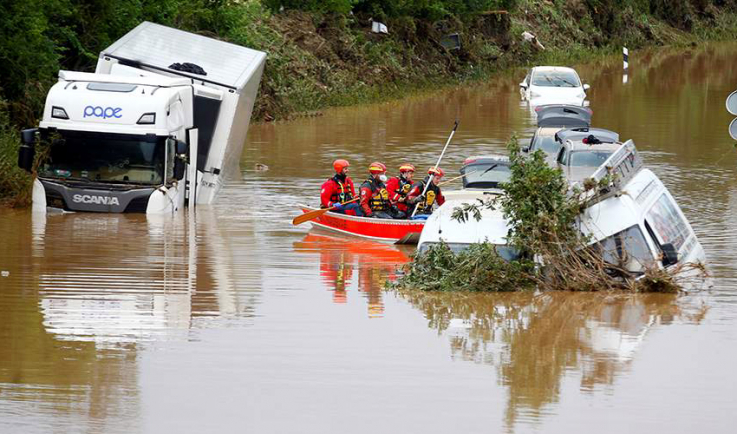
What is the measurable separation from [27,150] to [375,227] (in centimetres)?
591

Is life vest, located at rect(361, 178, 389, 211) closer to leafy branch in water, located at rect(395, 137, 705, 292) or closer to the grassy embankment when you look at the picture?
leafy branch in water, located at rect(395, 137, 705, 292)

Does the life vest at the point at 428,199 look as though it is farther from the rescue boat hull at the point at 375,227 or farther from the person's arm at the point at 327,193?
the person's arm at the point at 327,193

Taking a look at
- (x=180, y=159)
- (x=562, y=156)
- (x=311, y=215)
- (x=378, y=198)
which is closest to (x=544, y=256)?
(x=378, y=198)

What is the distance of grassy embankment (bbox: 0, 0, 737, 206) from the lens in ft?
100.0

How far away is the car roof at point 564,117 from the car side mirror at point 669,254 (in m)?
14.9

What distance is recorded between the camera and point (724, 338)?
1590 centimetres

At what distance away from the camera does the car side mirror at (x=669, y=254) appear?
18.0 meters

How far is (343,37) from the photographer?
5112cm

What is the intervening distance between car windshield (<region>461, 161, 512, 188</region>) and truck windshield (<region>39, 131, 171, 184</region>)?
5.64 meters

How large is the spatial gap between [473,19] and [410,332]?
48.4 metres

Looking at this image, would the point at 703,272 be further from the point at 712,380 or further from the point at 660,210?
the point at 712,380

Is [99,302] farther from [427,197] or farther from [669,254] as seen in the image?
[427,197]

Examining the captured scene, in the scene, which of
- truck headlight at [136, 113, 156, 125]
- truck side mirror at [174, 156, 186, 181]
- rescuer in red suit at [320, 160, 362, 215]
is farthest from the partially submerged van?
truck headlight at [136, 113, 156, 125]

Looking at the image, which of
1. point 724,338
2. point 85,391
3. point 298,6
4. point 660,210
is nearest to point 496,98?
point 298,6
